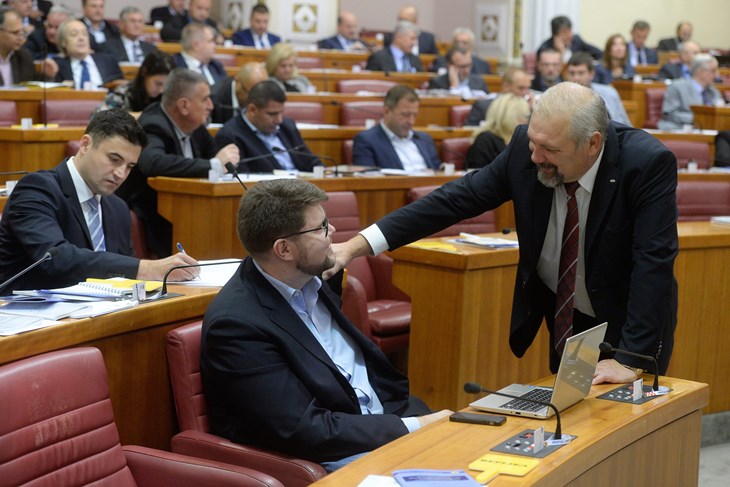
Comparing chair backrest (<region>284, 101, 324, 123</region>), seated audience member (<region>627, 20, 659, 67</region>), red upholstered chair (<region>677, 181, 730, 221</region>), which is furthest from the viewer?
seated audience member (<region>627, 20, 659, 67</region>)

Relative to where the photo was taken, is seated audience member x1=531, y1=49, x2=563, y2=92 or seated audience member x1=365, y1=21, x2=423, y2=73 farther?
seated audience member x1=365, y1=21, x2=423, y2=73

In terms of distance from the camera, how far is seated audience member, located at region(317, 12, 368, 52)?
40.5ft

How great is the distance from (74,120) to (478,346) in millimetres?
3514

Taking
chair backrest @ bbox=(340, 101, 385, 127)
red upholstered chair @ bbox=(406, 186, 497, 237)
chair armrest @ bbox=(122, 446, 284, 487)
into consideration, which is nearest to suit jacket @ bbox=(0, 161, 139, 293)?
chair armrest @ bbox=(122, 446, 284, 487)

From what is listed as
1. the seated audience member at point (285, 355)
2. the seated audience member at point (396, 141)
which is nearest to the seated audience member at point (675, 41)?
the seated audience member at point (396, 141)

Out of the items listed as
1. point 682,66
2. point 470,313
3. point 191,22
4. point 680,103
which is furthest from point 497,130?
point 682,66

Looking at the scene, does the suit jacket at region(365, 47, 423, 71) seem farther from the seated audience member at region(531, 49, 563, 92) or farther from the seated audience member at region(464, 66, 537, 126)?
the seated audience member at region(464, 66, 537, 126)

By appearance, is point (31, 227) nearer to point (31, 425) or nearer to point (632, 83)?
point (31, 425)

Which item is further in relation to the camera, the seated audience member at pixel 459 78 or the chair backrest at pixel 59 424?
the seated audience member at pixel 459 78

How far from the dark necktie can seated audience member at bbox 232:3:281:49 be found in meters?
9.27

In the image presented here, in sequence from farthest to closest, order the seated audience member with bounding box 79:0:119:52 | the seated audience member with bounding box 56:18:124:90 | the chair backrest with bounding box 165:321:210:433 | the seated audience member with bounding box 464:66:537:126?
the seated audience member with bounding box 79:0:119:52
the seated audience member with bounding box 56:18:124:90
the seated audience member with bounding box 464:66:537:126
the chair backrest with bounding box 165:321:210:433

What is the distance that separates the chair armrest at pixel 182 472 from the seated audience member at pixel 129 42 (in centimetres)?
798

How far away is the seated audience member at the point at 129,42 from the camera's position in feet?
32.4

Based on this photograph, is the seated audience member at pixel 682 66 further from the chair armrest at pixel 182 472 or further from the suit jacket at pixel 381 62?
the chair armrest at pixel 182 472
